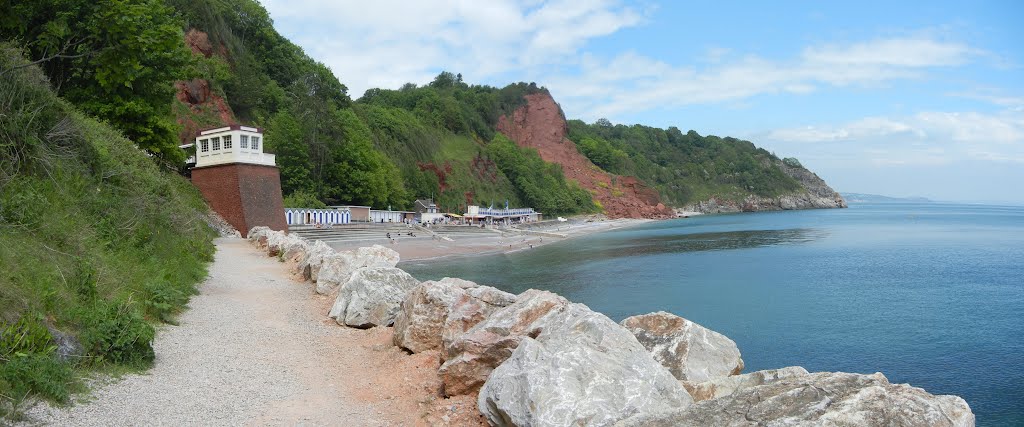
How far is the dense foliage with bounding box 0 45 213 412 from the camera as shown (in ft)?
21.2

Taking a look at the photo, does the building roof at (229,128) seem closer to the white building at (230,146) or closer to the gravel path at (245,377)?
the white building at (230,146)

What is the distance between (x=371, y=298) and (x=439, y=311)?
8.18 feet

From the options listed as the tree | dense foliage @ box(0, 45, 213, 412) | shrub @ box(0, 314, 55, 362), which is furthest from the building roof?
shrub @ box(0, 314, 55, 362)

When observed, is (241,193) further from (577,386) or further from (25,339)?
(577,386)

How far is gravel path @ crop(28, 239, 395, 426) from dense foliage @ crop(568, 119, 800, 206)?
139m

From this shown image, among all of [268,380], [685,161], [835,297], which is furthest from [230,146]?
[685,161]

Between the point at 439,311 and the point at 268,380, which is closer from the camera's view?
the point at 268,380

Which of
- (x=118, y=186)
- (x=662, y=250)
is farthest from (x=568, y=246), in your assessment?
(x=118, y=186)

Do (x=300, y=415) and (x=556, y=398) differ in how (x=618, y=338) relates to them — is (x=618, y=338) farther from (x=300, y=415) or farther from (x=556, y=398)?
(x=300, y=415)

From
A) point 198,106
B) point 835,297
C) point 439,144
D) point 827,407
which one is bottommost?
point 835,297

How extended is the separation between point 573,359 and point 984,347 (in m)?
18.4

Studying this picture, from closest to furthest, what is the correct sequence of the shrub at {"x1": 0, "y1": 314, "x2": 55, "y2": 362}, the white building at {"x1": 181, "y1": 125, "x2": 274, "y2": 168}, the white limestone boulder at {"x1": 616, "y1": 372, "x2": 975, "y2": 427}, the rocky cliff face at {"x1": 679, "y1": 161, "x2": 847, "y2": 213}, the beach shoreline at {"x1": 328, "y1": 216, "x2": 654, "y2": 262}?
the white limestone boulder at {"x1": 616, "y1": 372, "x2": 975, "y2": 427}, the shrub at {"x1": 0, "y1": 314, "x2": 55, "y2": 362}, the white building at {"x1": 181, "y1": 125, "x2": 274, "y2": 168}, the beach shoreline at {"x1": 328, "y1": 216, "x2": 654, "y2": 262}, the rocky cliff face at {"x1": 679, "y1": 161, "x2": 847, "y2": 213}

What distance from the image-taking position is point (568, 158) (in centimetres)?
13738

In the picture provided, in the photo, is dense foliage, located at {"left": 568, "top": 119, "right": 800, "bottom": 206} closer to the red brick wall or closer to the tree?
A: the red brick wall
